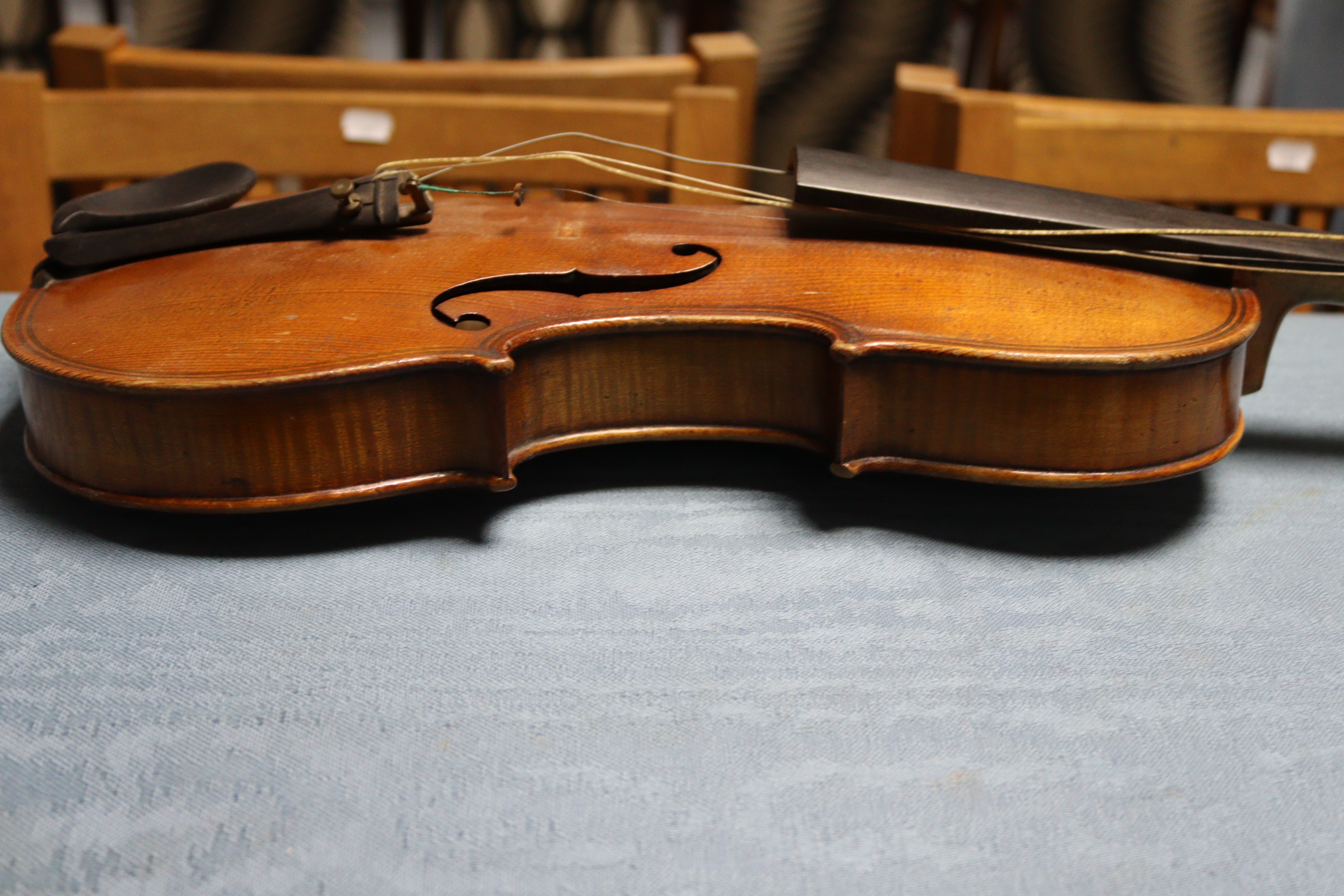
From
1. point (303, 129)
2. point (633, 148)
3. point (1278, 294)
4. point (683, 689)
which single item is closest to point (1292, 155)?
point (1278, 294)

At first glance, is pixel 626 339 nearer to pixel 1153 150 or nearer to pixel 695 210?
pixel 695 210

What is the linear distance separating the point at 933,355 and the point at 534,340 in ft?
1.03

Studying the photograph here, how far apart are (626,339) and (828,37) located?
151cm

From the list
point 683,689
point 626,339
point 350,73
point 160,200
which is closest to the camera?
point 683,689

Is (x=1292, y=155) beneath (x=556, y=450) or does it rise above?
above

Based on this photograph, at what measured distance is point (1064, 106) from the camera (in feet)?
4.63

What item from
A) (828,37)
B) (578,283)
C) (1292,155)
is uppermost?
(828,37)

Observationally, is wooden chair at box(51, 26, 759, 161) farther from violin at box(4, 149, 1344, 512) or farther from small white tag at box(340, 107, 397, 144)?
violin at box(4, 149, 1344, 512)

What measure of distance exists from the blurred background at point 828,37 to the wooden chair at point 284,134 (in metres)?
0.77

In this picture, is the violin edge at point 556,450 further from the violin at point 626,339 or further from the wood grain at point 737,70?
the wood grain at point 737,70

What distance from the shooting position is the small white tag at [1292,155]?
1355mm

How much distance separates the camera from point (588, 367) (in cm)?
89

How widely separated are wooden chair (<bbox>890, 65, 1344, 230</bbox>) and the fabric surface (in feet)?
1.75

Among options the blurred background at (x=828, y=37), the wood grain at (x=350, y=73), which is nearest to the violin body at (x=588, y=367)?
the wood grain at (x=350, y=73)
